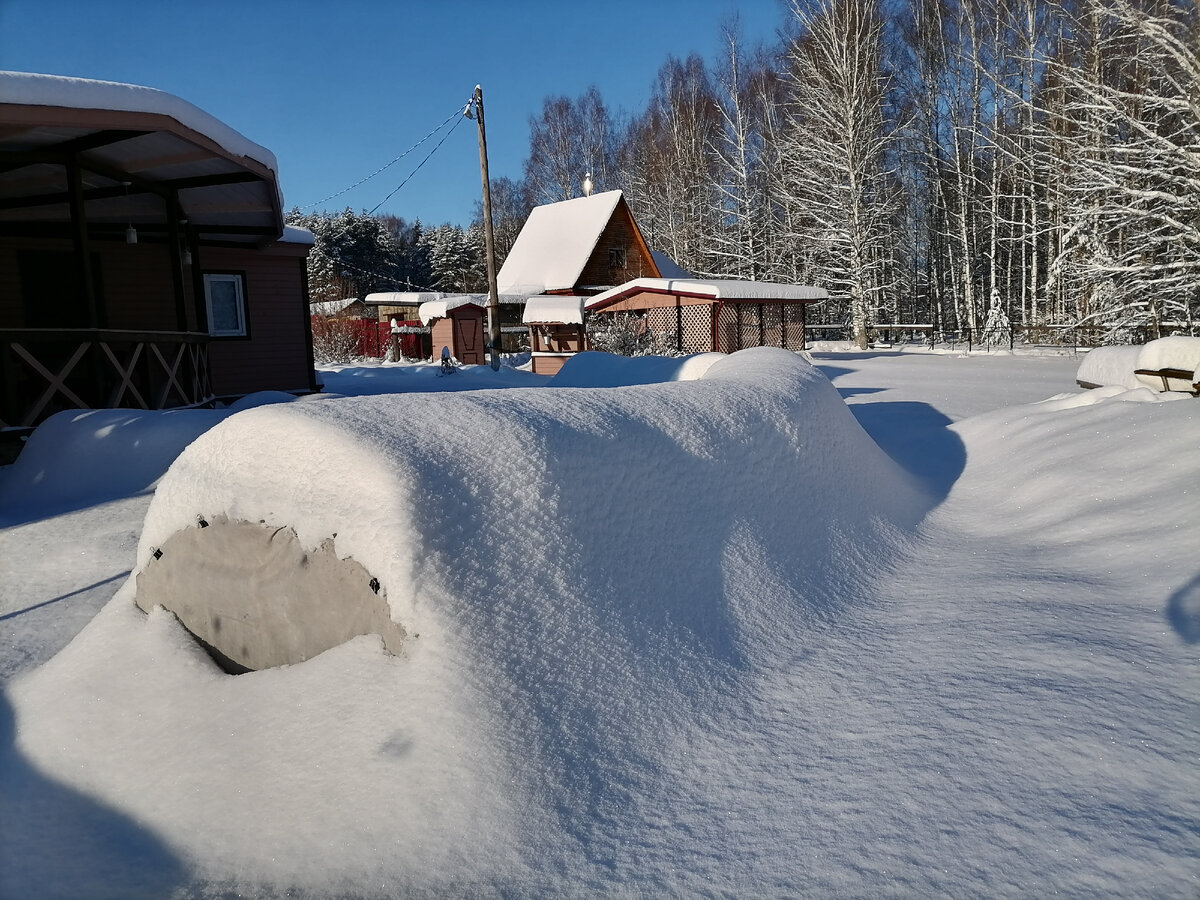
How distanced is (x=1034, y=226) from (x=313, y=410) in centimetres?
2699

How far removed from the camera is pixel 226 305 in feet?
41.0

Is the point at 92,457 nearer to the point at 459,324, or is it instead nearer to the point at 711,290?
the point at 711,290

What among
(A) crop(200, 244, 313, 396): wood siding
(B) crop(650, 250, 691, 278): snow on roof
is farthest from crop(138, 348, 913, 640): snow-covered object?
(B) crop(650, 250, 691, 278): snow on roof

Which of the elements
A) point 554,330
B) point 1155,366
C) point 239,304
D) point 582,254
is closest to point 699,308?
point 554,330

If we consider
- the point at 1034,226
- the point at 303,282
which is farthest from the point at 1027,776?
the point at 1034,226

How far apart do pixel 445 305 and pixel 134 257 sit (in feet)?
43.9

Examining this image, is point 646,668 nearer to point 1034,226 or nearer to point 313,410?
point 313,410

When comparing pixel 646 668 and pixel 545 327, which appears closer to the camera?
pixel 646 668

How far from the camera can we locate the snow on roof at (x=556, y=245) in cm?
2811

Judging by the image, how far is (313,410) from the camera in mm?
2879

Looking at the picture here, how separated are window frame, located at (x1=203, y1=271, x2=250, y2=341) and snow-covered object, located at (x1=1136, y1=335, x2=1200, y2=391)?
13056mm

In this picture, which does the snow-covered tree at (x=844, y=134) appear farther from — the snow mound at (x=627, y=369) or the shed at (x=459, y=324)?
the snow mound at (x=627, y=369)

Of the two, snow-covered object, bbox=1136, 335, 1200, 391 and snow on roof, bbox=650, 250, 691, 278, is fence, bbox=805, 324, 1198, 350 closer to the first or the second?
snow on roof, bbox=650, 250, 691, 278

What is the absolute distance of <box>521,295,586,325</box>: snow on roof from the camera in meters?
20.6
